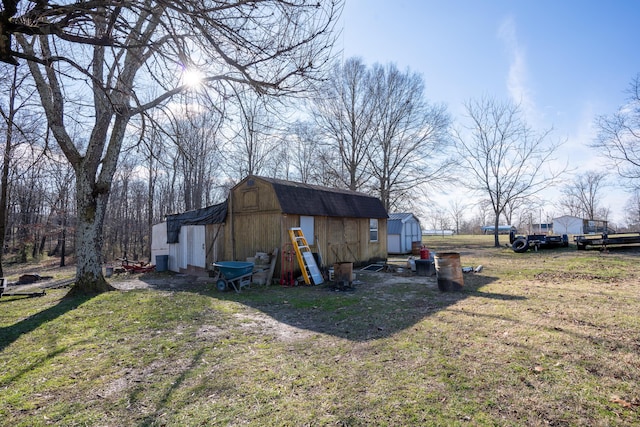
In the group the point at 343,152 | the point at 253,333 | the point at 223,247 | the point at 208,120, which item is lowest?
the point at 253,333

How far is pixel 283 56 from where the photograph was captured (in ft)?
11.3

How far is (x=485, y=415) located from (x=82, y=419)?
11.6ft

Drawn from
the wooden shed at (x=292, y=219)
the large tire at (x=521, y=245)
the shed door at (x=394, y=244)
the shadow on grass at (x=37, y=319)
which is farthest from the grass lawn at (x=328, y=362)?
the shed door at (x=394, y=244)

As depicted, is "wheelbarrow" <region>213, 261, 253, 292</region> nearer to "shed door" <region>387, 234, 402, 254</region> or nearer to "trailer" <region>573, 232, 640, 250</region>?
"shed door" <region>387, 234, 402, 254</region>

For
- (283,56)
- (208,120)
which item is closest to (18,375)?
(208,120)

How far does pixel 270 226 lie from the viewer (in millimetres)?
11852

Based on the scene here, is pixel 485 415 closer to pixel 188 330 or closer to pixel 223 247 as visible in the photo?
pixel 188 330

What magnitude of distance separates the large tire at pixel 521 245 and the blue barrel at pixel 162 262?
19.9 meters

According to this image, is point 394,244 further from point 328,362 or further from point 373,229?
point 328,362

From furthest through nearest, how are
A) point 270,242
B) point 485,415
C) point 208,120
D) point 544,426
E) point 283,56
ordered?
point 270,242 → point 208,120 → point 283,56 → point 485,415 → point 544,426

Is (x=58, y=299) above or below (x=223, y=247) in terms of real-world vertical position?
below

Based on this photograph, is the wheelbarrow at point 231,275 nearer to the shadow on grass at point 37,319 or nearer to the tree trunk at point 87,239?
the tree trunk at point 87,239

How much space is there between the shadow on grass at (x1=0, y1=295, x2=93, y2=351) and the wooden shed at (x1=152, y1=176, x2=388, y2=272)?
5.47 meters

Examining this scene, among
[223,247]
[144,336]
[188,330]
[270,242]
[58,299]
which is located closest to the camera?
[144,336]
